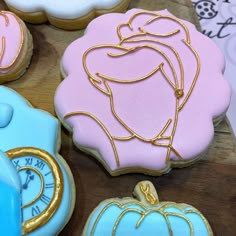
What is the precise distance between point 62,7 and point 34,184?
0.47 meters

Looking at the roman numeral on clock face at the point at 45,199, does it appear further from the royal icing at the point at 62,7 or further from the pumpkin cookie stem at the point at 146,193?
the royal icing at the point at 62,7

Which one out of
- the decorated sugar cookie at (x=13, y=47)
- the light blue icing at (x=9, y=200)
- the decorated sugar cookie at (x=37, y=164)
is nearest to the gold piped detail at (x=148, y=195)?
the decorated sugar cookie at (x=37, y=164)

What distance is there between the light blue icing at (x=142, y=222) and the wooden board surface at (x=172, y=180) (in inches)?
3.0

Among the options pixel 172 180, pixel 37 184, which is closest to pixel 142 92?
pixel 172 180

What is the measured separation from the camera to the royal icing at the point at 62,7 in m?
1.20

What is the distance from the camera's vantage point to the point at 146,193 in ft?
3.28

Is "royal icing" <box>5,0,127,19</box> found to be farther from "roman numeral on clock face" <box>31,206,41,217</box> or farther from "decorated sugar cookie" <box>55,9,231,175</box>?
"roman numeral on clock face" <box>31,206,41,217</box>

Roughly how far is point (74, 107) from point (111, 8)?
32cm

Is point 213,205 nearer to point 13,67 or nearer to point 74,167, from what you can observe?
point 74,167

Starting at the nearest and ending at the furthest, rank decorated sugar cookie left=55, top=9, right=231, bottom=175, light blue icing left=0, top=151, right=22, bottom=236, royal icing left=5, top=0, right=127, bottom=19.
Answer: light blue icing left=0, top=151, right=22, bottom=236 → decorated sugar cookie left=55, top=9, right=231, bottom=175 → royal icing left=5, top=0, right=127, bottom=19

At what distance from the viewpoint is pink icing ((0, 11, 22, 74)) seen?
44.3 inches

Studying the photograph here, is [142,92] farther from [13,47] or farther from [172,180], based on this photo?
[13,47]

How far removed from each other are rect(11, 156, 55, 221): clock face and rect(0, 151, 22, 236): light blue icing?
0.06ft

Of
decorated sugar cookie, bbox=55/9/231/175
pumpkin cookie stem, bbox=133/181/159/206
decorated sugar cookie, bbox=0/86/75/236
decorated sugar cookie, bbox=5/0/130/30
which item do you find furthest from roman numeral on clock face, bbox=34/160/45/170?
decorated sugar cookie, bbox=5/0/130/30
